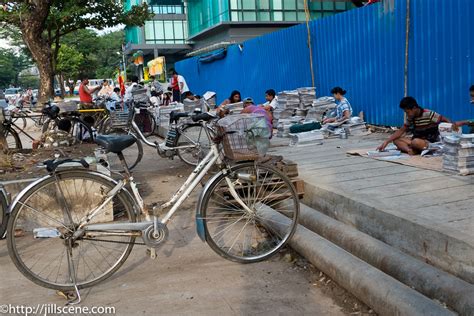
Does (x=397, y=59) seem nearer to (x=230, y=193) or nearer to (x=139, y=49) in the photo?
(x=230, y=193)

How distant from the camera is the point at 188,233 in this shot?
15.9 feet

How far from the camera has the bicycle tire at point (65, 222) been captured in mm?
3415

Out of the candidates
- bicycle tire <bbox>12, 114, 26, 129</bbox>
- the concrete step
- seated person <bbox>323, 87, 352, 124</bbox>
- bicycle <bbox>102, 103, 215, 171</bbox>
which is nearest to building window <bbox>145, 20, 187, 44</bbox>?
bicycle tire <bbox>12, 114, 26, 129</bbox>

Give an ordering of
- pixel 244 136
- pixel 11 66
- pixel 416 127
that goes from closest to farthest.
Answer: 1. pixel 244 136
2. pixel 416 127
3. pixel 11 66

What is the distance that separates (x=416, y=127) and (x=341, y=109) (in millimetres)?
2952

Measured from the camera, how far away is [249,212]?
13.3 feet

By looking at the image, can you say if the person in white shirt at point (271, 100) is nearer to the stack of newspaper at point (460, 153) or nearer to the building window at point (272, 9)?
Answer: the stack of newspaper at point (460, 153)

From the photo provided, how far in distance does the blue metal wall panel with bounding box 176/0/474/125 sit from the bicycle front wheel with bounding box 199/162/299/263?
4.33 m

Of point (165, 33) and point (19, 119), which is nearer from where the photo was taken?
point (19, 119)

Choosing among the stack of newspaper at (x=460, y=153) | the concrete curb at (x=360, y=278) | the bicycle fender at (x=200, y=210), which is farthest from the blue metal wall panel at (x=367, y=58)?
the bicycle fender at (x=200, y=210)

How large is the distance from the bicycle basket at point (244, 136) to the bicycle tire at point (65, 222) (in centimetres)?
85

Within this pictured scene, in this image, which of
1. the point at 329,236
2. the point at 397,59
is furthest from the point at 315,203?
the point at 397,59

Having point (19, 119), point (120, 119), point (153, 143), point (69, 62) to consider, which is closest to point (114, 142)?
point (153, 143)

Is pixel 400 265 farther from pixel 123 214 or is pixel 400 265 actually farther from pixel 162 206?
pixel 123 214
